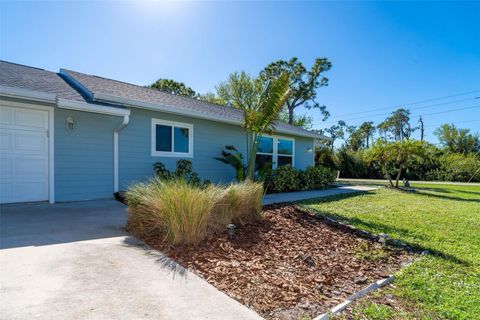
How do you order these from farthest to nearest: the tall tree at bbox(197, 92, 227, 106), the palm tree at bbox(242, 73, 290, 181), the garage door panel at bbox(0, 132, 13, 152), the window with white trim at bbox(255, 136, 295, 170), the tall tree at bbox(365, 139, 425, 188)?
1. the tall tree at bbox(197, 92, 227, 106)
2. the tall tree at bbox(365, 139, 425, 188)
3. the window with white trim at bbox(255, 136, 295, 170)
4. the palm tree at bbox(242, 73, 290, 181)
5. the garage door panel at bbox(0, 132, 13, 152)

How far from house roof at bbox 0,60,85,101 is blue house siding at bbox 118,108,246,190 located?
1647 mm

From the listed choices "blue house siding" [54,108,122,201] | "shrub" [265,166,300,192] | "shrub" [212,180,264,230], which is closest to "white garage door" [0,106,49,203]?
"blue house siding" [54,108,122,201]

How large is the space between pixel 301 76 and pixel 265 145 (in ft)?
65.8

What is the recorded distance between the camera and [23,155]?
6.40m

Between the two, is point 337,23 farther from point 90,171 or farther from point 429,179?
point 429,179

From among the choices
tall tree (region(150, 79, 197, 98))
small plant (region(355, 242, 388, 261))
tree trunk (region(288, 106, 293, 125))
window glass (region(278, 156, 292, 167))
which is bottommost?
small plant (region(355, 242, 388, 261))

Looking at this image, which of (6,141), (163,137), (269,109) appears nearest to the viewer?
(6,141)

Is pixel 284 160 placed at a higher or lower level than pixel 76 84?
lower

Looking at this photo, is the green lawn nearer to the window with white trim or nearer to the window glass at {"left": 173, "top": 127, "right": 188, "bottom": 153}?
the window with white trim

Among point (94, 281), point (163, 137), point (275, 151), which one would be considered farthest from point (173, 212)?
point (275, 151)

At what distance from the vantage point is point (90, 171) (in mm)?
7371

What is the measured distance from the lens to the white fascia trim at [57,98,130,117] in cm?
618

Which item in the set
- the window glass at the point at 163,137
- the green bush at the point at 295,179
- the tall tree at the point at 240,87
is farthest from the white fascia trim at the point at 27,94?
the tall tree at the point at 240,87

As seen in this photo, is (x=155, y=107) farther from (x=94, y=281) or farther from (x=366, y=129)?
(x=366, y=129)
